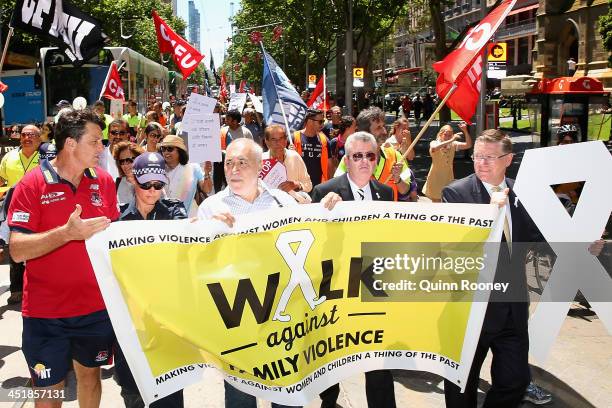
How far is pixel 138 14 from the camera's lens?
50.8 m

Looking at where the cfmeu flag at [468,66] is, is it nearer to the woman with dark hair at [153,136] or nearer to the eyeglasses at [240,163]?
the eyeglasses at [240,163]

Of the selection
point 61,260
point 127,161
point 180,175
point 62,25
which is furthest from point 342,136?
point 61,260

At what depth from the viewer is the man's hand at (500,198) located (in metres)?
3.69

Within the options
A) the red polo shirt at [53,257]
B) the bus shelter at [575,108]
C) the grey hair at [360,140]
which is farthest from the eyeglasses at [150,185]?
the bus shelter at [575,108]

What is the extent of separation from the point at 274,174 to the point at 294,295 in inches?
105

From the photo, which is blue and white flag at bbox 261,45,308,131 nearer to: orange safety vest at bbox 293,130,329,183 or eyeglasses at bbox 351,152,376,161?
orange safety vest at bbox 293,130,329,183

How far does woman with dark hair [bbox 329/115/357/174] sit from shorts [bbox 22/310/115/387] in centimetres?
514

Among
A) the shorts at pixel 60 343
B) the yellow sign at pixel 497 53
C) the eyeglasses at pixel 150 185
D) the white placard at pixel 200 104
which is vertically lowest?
the shorts at pixel 60 343

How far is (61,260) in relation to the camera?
3.46 metres

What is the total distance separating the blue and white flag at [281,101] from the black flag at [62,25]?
87.6 inches

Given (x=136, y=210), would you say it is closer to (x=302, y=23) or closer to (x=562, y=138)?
(x=562, y=138)

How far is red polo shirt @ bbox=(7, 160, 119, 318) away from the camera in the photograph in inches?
134

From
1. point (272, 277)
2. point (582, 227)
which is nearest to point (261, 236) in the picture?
point (272, 277)

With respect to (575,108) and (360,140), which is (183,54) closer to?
(360,140)
